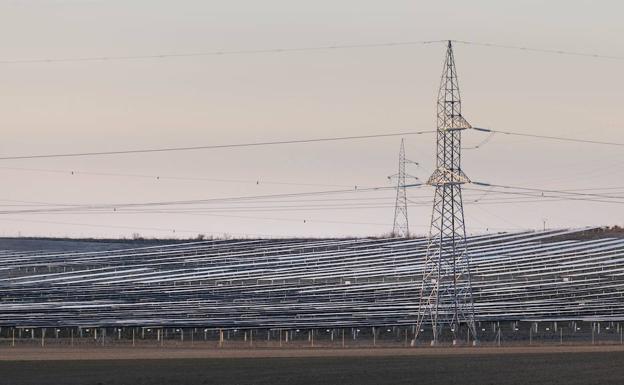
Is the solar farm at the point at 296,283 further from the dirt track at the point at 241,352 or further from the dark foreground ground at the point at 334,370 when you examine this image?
the dark foreground ground at the point at 334,370

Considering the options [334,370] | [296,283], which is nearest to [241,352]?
[334,370]

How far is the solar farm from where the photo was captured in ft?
258

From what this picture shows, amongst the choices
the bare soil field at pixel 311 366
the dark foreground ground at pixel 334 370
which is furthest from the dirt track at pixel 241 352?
the dark foreground ground at pixel 334 370

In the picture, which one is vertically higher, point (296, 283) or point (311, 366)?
point (296, 283)

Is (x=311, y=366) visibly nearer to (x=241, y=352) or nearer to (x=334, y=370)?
(x=334, y=370)

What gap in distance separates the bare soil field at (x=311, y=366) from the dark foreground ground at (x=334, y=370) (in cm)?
3

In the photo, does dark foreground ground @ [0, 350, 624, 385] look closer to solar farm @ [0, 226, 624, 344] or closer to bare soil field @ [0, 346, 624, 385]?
bare soil field @ [0, 346, 624, 385]

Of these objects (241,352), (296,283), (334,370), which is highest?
(296,283)

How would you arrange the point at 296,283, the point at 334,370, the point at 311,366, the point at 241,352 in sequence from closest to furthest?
1. the point at 334,370
2. the point at 311,366
3. the point at 241,352
4. the point at 296,283

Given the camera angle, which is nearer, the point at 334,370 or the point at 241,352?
the point at 334,370

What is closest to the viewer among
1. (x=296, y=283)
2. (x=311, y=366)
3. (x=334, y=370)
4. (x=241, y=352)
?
(x=334, y=370)

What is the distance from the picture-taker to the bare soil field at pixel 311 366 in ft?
148

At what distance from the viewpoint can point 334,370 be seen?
49.3 m

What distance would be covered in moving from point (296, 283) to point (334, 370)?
44.3 m
